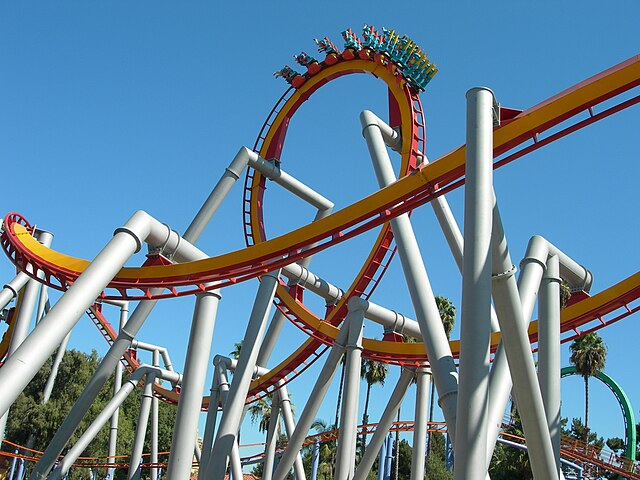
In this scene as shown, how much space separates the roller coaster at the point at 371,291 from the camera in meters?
5.76

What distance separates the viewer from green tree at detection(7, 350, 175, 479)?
28.1m

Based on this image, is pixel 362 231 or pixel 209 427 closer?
pixel 362 231

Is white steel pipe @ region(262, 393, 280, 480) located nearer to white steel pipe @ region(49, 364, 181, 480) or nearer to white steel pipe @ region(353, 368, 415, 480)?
white steel pipe @ region(49, 364, 181, 480)

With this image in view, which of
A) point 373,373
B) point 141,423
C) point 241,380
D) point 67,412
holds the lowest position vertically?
point 241,380

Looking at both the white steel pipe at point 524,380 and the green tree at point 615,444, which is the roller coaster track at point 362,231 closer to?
the white steel pipe at point 524,380

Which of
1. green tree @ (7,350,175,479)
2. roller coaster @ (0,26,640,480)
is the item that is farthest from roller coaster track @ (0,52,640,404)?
green tree @ (7,350,175,479)

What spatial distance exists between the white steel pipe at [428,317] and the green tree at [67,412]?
2314cm

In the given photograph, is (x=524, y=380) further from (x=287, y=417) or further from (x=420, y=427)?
(x=287, y=417)

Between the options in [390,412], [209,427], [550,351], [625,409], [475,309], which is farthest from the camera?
[625,409]

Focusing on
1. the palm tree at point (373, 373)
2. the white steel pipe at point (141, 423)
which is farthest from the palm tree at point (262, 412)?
the white steel pipe at point (141, 423)

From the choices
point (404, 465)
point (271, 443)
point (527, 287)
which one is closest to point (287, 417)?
point (271, 443)

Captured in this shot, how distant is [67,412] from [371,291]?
21.7 m

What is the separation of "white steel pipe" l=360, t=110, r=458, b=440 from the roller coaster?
0.02m

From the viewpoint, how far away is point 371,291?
12.3 meters
